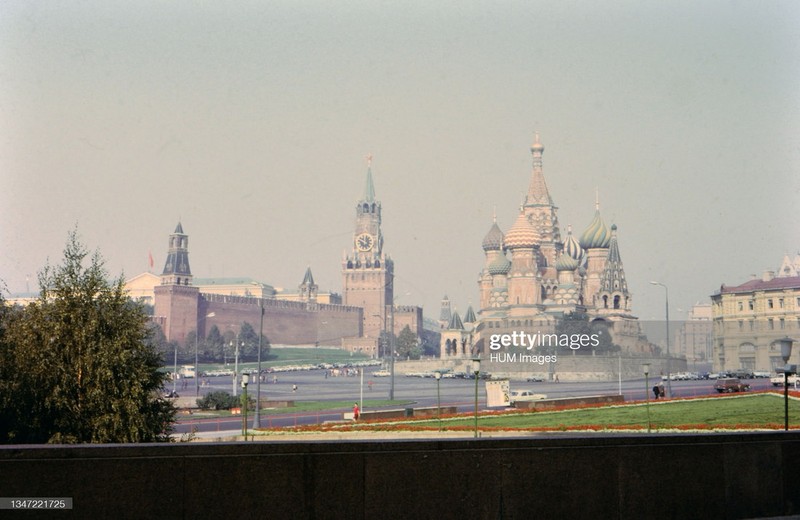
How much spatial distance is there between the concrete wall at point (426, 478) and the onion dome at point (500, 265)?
512ft

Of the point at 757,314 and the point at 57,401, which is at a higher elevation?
the point at 757,314

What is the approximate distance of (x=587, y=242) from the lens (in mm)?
171000

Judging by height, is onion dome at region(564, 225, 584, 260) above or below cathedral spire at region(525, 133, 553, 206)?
below

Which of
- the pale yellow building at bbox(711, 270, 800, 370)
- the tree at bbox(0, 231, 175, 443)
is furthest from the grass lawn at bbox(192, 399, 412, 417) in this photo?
the pale yellow building at bbox(711, 270, 800, 370)

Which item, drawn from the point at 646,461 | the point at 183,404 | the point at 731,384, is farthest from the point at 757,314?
the point at 646,461

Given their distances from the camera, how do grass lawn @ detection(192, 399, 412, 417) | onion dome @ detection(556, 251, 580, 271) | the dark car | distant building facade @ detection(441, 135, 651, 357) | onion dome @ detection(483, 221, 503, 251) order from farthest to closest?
onion dome @ detection(483, 221, 503, 251)
onion dome @ detection(556, 251, 580, 271)
distant building facade @ detection(441, 135, 651, 357)
the dark car
grass lawn @ detection(192, 399, 412, 417)

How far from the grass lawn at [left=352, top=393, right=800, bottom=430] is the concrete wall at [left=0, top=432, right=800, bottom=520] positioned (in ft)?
68.8

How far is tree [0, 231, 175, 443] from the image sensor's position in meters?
23.8

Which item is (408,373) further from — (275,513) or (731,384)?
(275,513)

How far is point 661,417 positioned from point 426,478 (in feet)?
103

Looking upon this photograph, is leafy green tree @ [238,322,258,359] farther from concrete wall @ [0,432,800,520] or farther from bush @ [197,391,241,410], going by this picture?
concrete wall @ [0,432,800,520]

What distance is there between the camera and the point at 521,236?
159750mm

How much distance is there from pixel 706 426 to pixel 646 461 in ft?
72.9

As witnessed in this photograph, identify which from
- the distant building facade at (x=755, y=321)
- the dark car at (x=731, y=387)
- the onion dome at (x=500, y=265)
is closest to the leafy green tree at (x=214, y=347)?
the onion dome at (x=500, y=265)
